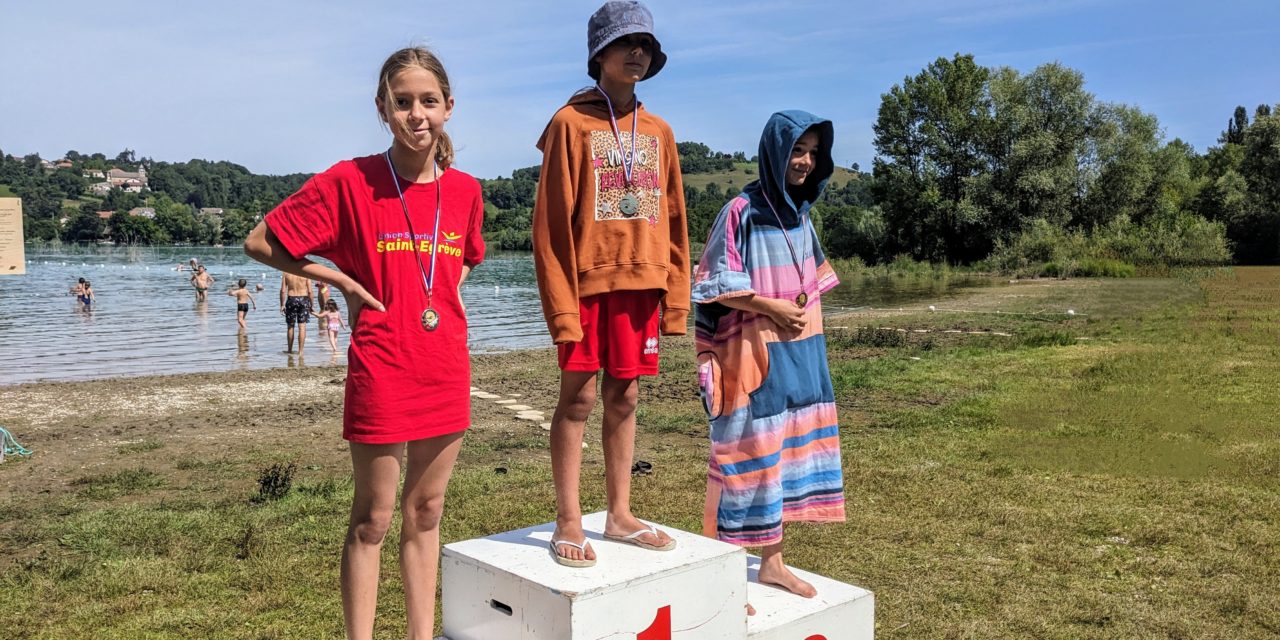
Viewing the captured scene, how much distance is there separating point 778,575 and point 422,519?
5.17 feet

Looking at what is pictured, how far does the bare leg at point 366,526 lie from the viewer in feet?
10.3

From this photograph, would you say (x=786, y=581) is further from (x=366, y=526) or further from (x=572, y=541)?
(x=366, y=526)

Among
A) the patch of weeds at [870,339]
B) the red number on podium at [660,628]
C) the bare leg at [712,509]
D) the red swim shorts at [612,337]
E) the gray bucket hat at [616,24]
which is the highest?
the gray bucket hat at [616,24]

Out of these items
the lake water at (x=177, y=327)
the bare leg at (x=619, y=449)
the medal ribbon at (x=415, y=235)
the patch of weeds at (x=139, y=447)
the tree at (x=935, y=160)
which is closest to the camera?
the medal ribbon at (x=415, y=235)

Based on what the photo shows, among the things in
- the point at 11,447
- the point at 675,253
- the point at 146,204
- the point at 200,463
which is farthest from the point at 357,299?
the point at 146,204

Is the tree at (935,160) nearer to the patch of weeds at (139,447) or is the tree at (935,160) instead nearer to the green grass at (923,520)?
the green grass at (923,520)

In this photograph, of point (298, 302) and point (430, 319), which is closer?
point (430, 319)

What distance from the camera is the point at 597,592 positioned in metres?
3.24

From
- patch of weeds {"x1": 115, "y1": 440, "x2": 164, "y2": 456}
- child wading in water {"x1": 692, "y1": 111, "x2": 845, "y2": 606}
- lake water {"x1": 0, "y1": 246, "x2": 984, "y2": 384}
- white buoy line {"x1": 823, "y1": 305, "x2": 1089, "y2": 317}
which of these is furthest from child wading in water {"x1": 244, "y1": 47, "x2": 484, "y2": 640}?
white buoy line {"x1": 823, "y1": 305, "x2": 1089, "y2": 317}

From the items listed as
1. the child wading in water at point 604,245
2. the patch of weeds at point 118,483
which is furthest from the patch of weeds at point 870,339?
the child wading in water at point 604,245

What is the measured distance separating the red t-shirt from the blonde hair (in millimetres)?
165

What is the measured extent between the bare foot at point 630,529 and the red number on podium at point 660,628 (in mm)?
307

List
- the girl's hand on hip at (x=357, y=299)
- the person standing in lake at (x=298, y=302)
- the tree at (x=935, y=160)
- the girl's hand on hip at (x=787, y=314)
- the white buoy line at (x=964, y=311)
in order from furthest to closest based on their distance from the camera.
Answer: the tree at (x=935, y=160) < the white buoy line at (x=964, y=311) < the person standing in lake at (x=298, y=302) < the girl's hand on hip at (x=787, y=314) < the girl's hand on hip at (x=357, y=299)

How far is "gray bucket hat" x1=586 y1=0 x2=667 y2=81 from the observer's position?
12.0 feet
